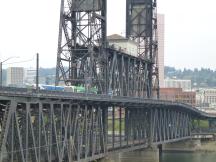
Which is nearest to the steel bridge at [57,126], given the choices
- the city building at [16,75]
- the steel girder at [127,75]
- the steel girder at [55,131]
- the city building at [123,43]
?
the steel girder at [55,131]

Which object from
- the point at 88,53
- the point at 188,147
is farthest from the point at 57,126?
the point at 188,147

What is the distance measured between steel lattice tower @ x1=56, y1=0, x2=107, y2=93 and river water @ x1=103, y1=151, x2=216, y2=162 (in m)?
16.5

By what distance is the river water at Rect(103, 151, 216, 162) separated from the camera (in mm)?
124519

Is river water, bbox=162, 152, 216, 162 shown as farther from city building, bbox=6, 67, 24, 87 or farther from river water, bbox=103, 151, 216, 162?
city building, bbox=6, 67, 24, 87

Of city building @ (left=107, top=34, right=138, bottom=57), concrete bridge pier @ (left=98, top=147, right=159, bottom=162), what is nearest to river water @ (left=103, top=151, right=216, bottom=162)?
concrete bridge pier @ (left=98, top=147, right=159, bottom=162)

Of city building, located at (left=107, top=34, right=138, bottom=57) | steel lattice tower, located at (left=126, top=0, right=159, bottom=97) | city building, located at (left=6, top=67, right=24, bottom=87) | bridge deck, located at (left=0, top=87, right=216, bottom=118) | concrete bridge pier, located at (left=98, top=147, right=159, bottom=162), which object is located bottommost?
concrete bridge pier, located at (left=98, top=147, right=159, bottom=162)

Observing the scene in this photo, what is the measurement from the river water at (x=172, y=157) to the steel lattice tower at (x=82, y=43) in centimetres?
1654

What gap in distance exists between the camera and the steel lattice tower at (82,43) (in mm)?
97438

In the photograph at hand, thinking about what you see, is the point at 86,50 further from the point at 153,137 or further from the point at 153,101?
the point at 153,137

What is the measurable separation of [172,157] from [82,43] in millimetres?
57271

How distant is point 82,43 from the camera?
9906cm

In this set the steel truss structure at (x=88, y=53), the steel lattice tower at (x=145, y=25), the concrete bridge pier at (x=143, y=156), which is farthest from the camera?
the steel lattice tower at (x=145, y=25)

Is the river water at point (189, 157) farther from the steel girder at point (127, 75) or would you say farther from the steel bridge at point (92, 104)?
the steel girder at point (127, 75)

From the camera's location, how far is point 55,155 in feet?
226
